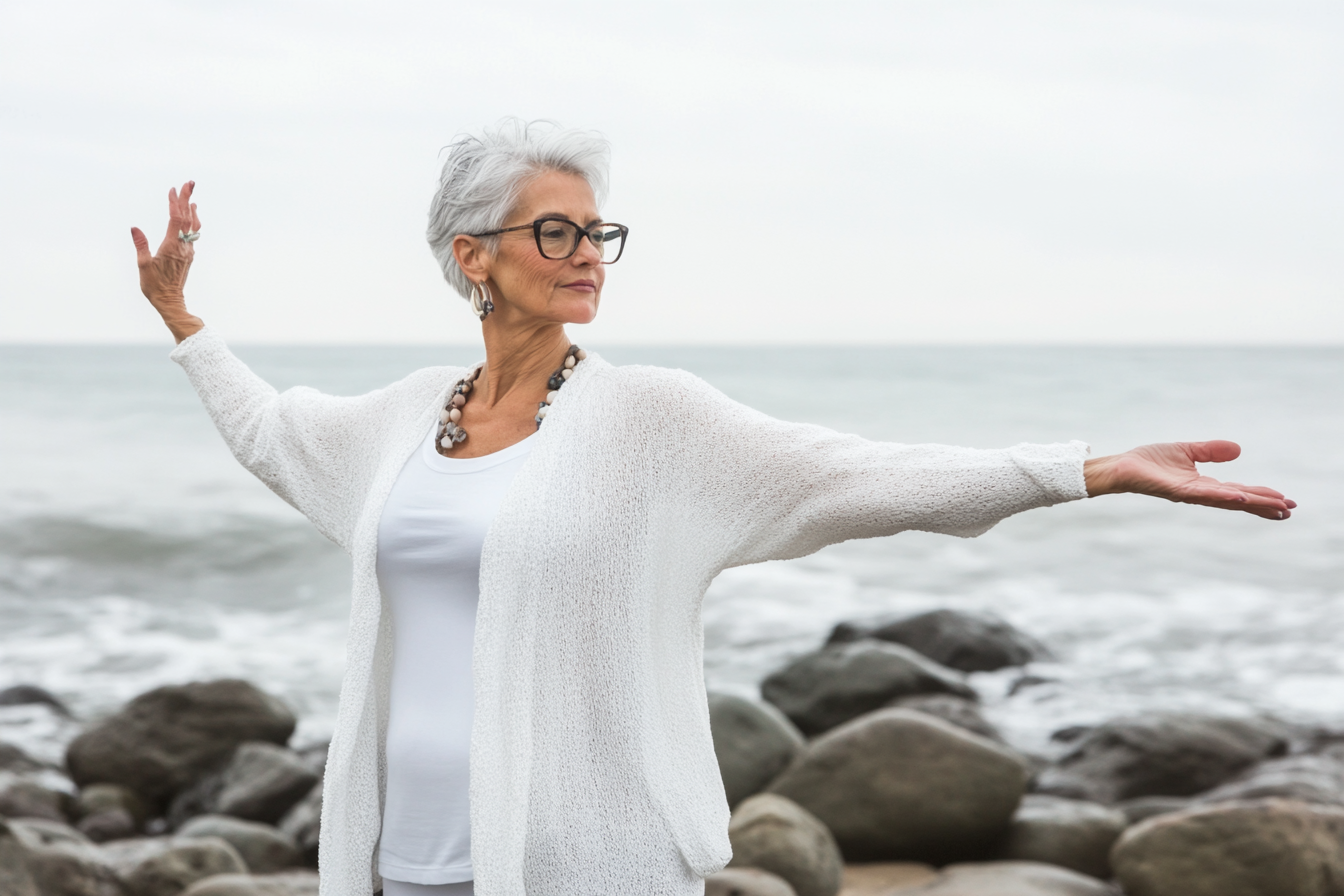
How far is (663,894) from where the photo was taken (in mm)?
2152

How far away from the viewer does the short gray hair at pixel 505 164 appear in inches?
90.7

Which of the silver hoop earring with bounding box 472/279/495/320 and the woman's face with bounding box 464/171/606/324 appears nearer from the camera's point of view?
the woman's face with bounding box 464/171/606/324

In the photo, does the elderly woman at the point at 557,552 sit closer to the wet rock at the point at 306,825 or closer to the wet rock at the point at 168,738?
the wet rock at the point at 306,825

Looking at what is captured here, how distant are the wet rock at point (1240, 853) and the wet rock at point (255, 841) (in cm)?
406

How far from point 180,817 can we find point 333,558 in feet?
26.0

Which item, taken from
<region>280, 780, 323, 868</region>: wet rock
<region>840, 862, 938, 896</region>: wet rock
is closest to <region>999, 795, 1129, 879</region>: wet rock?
<region>840, 862, 938, 896</region>: wet rock

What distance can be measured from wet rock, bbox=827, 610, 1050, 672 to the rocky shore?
117cm

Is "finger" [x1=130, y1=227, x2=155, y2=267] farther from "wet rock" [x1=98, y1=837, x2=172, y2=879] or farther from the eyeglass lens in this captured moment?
"wet rock" [x1=98, y1=837, x2=172, y2=879]

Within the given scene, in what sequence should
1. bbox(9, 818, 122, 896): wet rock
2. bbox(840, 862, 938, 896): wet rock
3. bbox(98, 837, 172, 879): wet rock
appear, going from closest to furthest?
bbox(9, 818, 122, 896): wet rock
bbox(98, 837, 172, 879): wet rock
bbox(840, 862, 938, 896): wet rock

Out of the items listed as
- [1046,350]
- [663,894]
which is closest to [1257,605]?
[663,894]

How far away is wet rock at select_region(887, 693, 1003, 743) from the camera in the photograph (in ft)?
27.1

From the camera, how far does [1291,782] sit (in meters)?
6.68

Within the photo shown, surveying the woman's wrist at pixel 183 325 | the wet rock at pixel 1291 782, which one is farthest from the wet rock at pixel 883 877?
the woman's wrist at pixel 183 325

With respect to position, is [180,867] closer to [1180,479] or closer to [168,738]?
[168,738]
